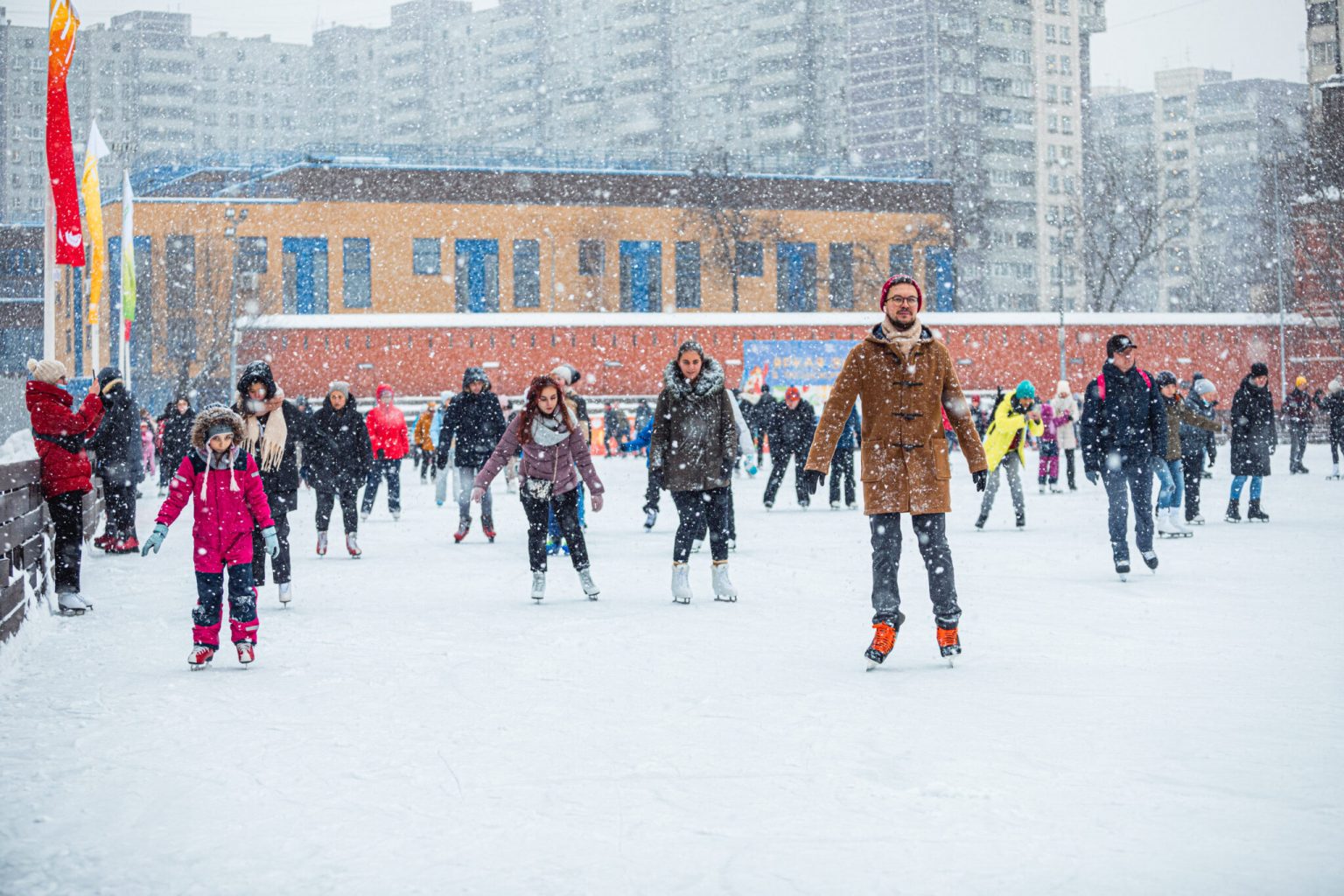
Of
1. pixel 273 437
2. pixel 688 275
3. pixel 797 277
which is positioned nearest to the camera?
pixel 273 437

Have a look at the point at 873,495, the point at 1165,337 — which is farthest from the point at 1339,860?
the point at 1165,337

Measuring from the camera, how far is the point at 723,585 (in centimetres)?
854

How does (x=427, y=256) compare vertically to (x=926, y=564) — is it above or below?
above

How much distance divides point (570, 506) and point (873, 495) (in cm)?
295

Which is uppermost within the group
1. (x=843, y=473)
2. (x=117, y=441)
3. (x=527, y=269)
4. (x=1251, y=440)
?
(x=527, y=269)

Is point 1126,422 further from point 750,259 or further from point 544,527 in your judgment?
point 750,259

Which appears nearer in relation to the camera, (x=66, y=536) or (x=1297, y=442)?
(x=66, y=536)

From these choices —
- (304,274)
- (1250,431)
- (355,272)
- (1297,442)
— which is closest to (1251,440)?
(1250,431)

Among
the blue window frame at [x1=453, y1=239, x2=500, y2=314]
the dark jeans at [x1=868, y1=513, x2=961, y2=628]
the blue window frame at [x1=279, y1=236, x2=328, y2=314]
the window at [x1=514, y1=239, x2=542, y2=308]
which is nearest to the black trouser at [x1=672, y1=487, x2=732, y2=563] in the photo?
the dark jeans at [x1=868, y1=513, x2=961, y2=628]

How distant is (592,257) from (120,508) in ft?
129

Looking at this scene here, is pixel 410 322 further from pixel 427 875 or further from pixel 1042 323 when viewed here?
pixel 427 875

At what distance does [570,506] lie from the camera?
8.67 m

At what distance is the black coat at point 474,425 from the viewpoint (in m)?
12.9

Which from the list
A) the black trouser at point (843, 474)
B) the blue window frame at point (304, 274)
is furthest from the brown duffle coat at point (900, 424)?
the blue window frame at point (304, 274)
